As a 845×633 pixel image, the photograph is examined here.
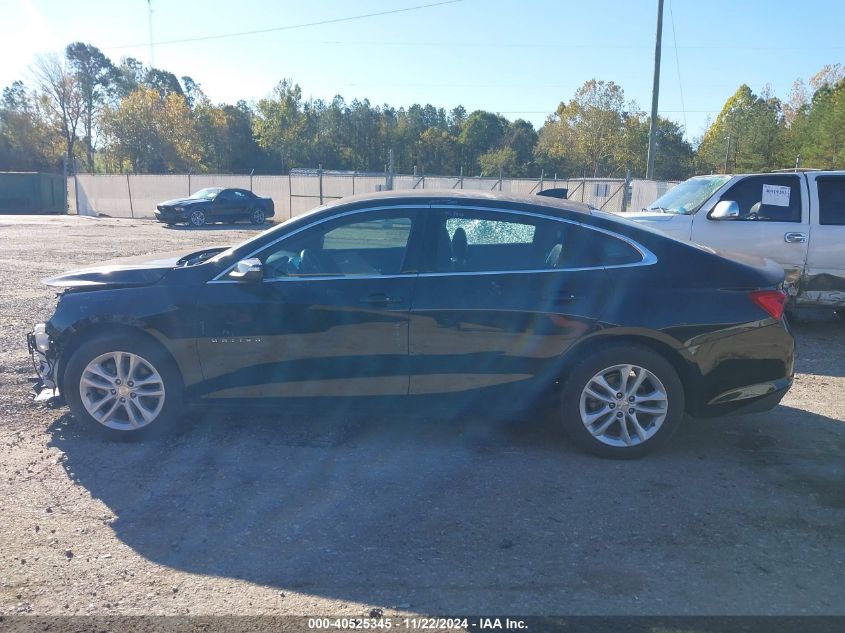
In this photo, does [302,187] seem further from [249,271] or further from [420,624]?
[420,624]

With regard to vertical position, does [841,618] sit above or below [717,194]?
below

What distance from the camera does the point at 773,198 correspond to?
8203 mm

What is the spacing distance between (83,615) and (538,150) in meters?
62.1

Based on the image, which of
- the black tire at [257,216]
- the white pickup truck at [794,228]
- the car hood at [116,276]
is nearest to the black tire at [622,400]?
the car hood at [116,276]

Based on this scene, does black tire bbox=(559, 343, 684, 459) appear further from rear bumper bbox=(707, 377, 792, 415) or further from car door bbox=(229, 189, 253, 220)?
car door bbox=(229, 189, 253, 220)

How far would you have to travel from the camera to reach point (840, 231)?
796 cm

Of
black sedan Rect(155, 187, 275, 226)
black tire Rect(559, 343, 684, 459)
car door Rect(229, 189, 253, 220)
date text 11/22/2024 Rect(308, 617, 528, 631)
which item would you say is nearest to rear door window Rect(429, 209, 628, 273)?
black tire Rect(559, 343, 684, 459)

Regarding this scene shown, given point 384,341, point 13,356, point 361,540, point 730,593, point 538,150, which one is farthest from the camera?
point 538,150

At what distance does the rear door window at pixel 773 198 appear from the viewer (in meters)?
8.14

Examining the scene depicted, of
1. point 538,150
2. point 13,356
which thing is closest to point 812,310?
point 13,356

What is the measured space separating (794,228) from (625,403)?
494cm

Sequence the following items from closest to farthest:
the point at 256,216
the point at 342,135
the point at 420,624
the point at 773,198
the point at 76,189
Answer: the point at 420,624
the point at 773,198
the point at 256,216
the point at 76,189
the point at 342,135

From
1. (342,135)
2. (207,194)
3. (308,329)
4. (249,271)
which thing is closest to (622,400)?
(308,329)

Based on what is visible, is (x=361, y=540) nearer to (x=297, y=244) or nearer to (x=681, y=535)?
(x=681, y=535)
